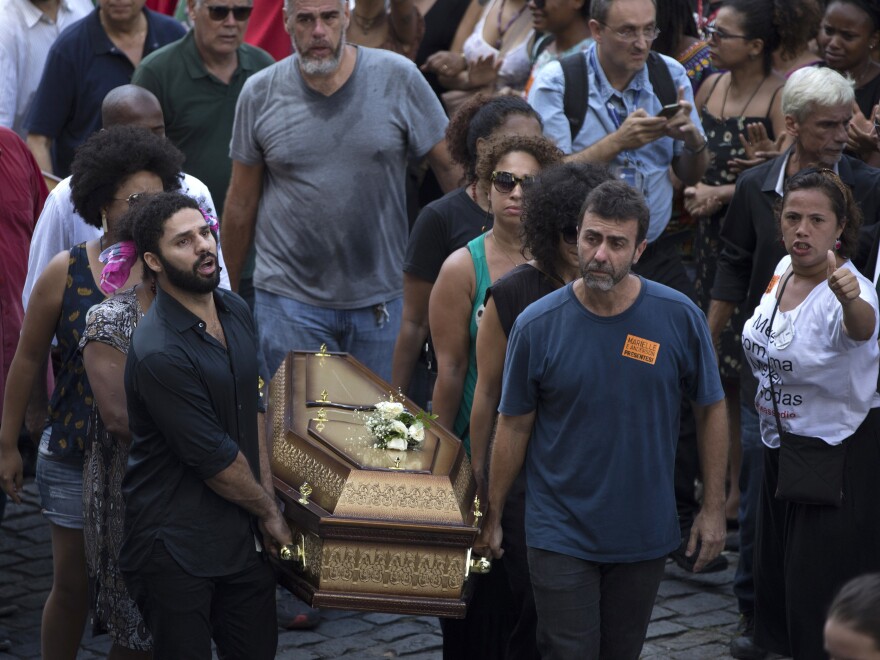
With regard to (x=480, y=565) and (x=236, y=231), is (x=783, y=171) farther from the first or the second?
(x=236, y=231)

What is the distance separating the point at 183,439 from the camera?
452 cm

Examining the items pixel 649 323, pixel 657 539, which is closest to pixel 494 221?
pixel 649 323

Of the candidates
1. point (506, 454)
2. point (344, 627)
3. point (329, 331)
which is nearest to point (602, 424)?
point (506, 454)

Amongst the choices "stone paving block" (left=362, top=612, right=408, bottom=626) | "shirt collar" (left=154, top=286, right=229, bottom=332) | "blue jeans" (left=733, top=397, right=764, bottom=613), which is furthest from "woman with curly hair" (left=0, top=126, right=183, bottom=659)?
"blue jeans" (left=733, top=397, right=764, bottom=613)

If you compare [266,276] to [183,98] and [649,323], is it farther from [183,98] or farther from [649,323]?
[649,323]

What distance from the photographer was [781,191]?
19.7 feet

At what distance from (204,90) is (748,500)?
3488 mm

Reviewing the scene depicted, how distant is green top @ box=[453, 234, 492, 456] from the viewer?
5273 mm

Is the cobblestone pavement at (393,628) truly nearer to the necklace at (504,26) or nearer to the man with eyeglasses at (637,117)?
the man with eyeglasses at (637,117)

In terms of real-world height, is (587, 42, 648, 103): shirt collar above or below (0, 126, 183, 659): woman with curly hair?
above

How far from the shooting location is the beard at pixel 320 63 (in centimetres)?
664

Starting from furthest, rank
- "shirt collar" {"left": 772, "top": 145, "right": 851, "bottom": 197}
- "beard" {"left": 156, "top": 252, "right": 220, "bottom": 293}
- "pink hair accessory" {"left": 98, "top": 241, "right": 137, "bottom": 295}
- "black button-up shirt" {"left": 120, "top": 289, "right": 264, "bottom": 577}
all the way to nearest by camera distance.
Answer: "shirt collar" {"left": 772, "top": 145, "right": 851, "bottom": 197}
"pink hair accessory" {"left": 98, "top": 241, "right": 137, "bottom": 295}
"beard" {"left": 156, "top": 252, "right": 220, "bottom": 293}
"black button-up shirt" {"left": 120, "top": 289, "right": 264, "bottom": 577}

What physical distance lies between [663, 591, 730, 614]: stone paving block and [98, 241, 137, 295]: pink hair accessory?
9.65 ft

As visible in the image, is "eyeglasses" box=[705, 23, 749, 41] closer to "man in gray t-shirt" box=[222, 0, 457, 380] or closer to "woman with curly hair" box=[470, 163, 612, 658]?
"man in gray t-shirt" box=[222, 0, 457, 380]
